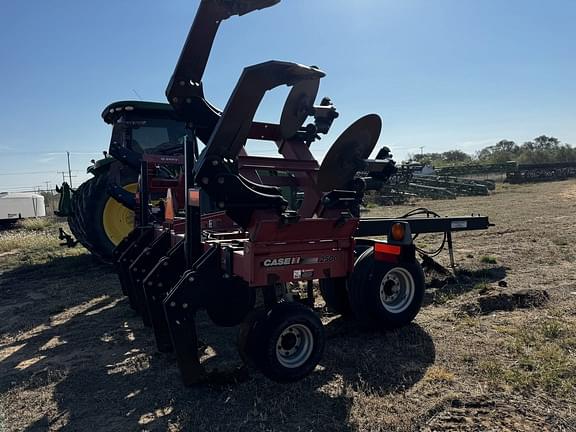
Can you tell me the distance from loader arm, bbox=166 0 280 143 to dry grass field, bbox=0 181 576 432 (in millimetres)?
2064

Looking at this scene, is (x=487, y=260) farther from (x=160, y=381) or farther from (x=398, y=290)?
(x=160, y=381)

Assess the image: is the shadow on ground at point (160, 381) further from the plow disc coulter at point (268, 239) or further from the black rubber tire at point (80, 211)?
the black rubber tire at point (80, 211)

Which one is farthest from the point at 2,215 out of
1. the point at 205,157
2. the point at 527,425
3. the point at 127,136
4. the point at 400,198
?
the point at 527,425

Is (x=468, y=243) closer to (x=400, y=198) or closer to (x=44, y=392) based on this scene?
(x=44, y=392)

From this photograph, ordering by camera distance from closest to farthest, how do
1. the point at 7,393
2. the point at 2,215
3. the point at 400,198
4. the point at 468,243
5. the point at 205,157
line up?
the point at 205,157, the point at 7,393, the point at 468,243, the point at 2,215, the point at 400,198

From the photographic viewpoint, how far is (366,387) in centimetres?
341

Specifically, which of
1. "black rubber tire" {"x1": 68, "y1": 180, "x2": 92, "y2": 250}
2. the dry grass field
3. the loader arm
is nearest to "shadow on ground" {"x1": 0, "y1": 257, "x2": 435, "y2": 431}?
the dry grass field

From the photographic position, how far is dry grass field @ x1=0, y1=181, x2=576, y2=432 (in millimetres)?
3045

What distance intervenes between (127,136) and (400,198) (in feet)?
61.6

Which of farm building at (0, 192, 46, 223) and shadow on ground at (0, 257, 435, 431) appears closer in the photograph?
shadow on ground at (0, 257, 435, 431)

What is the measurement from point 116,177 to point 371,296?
5.25 m

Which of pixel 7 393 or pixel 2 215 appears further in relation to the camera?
pixel 2 215

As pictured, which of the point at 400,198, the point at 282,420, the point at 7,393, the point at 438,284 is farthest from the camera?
the point at 400,198

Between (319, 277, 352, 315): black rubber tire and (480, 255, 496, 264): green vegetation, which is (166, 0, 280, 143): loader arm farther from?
(480, 255, 496, 264): green vegetation
